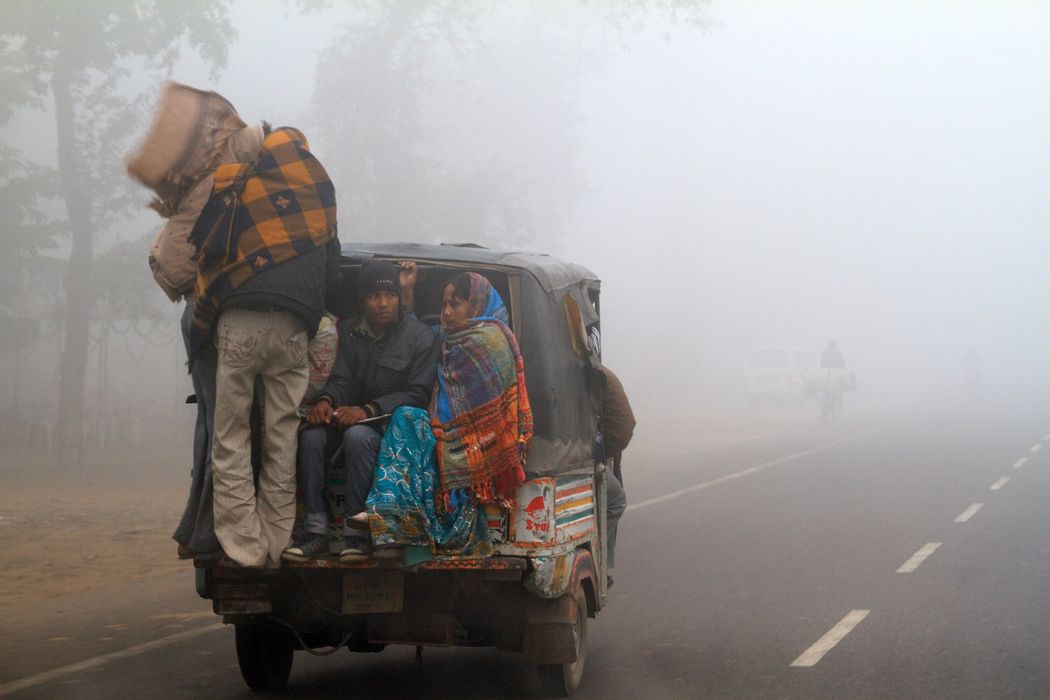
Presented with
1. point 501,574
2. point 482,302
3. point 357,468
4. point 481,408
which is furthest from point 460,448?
point 482,302

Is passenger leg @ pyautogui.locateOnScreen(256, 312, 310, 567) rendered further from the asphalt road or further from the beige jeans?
the asphalt road

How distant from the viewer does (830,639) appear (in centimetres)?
812

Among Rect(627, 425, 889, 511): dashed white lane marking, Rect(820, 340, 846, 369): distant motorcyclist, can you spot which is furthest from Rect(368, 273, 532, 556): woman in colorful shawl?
Rect(820, 340, 846, 369): distant motorcyclist

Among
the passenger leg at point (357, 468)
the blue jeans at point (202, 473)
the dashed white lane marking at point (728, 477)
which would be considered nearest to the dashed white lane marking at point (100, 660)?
the blue jeans at point (202, 473)

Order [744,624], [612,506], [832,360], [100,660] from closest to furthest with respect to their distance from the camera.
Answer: [100,660] < [612,506] < [744,624] < [832,360]

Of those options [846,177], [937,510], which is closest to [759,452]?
[937,510]

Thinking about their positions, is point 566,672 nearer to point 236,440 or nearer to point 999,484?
point 236,440

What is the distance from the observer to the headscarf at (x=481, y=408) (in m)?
5.84

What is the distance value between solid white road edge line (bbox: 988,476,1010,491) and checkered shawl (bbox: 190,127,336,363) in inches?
531

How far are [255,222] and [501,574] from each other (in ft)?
6.01

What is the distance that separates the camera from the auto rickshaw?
586 centimetres

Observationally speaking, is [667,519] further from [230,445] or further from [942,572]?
[230,445]

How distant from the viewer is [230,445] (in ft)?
19.1

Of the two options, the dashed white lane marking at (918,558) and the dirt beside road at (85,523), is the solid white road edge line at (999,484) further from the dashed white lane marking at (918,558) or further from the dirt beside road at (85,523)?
the dirt beside road at (85,523)
